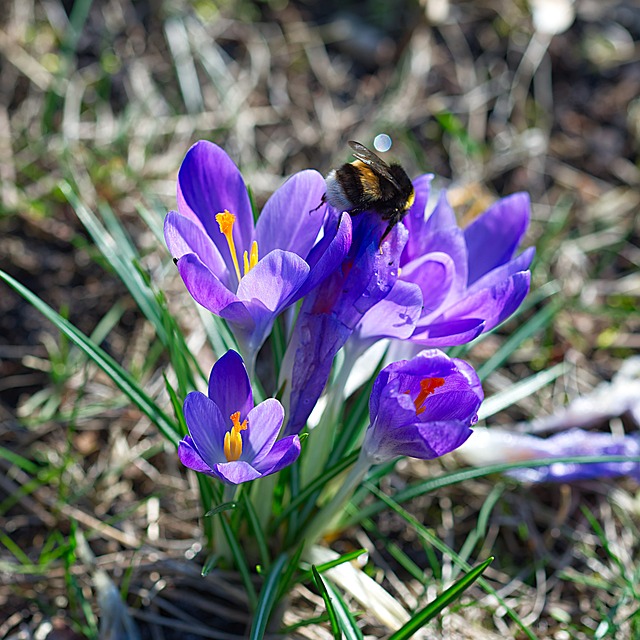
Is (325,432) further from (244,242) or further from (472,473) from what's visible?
(244,242)

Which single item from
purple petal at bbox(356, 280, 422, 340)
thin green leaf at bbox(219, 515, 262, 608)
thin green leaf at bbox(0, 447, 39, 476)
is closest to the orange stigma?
purple petal at bbox(356, 280, 422, 340)

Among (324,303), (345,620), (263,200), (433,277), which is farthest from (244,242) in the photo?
(263,200)

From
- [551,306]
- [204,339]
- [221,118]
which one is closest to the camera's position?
[551,306]

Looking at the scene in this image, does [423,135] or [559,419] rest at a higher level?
[423,135]

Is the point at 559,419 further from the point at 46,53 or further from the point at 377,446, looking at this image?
the point at 46,53

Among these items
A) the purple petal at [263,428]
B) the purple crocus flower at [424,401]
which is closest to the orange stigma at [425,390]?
the purple crocus flower at [424,401]

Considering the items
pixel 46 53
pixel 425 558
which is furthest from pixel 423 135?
pixel 425 558

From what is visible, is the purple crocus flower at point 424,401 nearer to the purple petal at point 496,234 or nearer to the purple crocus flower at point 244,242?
the purple crocus flower at point 244,242
